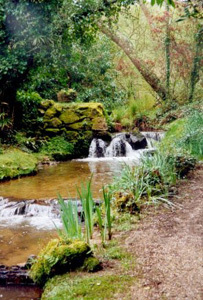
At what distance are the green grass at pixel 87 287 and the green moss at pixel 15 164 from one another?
5.97m

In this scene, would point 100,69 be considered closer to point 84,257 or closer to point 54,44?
point 54,44

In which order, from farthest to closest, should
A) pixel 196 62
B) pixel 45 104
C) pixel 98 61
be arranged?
1. pixel 98 61
2. pixel 196 62
3. pixel 45 104

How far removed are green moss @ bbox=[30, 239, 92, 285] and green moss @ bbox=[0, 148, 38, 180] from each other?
18.6 feet

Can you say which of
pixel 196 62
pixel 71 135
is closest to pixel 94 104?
pixel 71 135

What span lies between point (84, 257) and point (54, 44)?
8380 millimetres

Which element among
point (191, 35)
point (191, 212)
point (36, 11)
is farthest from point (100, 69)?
point (191, 212)

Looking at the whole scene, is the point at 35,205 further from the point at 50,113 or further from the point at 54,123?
the point at 50,113

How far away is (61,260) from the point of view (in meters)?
3.12

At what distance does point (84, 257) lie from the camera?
3.15 m

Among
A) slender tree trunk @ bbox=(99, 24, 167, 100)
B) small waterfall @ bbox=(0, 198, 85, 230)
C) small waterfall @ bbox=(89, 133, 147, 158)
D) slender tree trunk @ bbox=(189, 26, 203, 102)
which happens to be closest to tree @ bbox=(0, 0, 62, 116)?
small waterfall @ bbox=(89, 133, 147, 158)

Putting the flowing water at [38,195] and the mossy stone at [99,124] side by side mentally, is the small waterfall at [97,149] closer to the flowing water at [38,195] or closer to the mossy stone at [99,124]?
the mossy stone at [99,124]

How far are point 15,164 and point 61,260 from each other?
648 centimetres

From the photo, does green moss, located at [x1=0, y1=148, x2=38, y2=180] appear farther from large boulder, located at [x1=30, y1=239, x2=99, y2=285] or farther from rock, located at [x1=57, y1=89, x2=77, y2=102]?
large boulder, located at [x1=30, y1=239, x2=99, y2=285]

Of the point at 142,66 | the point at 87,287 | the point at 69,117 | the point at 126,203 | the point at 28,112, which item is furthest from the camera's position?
the point at 142,66
